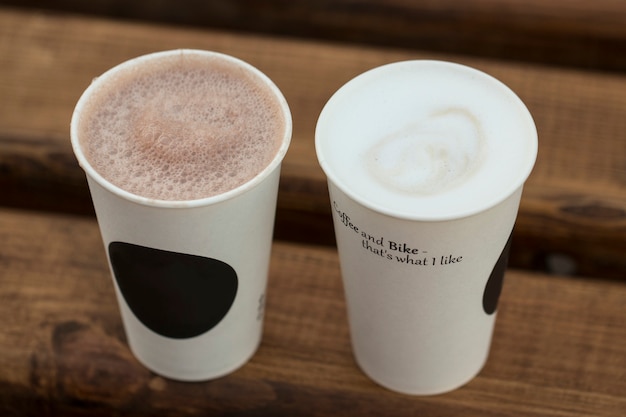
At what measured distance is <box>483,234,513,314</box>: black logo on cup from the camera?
2.68 feet

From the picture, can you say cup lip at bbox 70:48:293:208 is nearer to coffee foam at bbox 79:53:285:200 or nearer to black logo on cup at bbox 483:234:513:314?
coffee foam at bbox 79:53:285:200

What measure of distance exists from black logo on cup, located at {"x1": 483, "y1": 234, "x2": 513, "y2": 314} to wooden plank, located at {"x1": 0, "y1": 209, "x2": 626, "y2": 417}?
0.30 ft

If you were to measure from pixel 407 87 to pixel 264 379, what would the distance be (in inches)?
11.3

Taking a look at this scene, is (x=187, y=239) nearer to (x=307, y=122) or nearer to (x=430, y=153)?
(x=430, y=153)

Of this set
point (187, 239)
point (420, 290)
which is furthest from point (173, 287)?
point (420, 290)

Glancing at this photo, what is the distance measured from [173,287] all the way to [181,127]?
126 millimetres

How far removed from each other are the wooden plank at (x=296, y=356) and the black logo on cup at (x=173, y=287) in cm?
8

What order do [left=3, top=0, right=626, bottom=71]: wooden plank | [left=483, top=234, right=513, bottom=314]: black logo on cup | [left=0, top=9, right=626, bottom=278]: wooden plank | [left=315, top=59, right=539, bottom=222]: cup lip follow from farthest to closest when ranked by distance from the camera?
1. [left=3, top=0, right=626, bottom=71]: wooden plank
2. [left=0, top=9, right=626, bottom=278]: wooden plank
3. [left=483, top=234, right=513, bottom=314]: black logo on cup
4. [left=315, top=59, right=539, bottom=222]: cup lip

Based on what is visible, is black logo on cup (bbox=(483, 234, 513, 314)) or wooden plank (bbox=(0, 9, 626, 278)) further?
wooden plank (bbox=(0, 9, 626, 278))

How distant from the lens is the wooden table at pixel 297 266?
0.92m

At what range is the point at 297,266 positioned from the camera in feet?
3.30

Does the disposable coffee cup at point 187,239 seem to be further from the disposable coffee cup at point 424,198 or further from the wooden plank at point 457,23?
the wooden plank at point 457,23

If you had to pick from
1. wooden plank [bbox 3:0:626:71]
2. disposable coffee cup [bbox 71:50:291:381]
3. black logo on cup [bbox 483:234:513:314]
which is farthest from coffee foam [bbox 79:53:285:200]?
wooden plank [bbox 3:0:626:71]

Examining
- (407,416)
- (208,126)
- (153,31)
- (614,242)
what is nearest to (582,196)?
(614,242)
